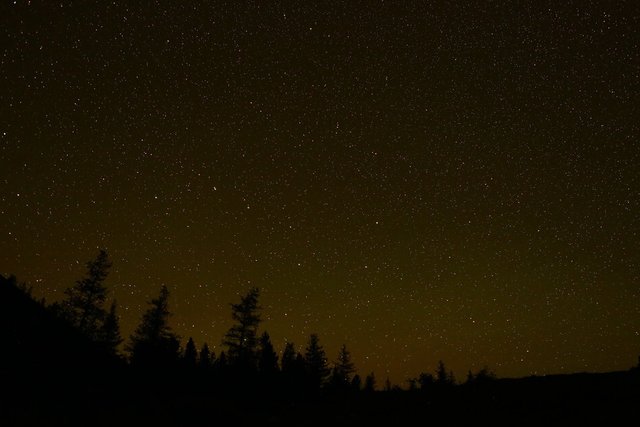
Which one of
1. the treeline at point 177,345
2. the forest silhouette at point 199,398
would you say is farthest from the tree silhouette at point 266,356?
the forest silhouette at point 199,398

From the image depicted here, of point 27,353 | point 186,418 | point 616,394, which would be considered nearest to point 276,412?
point 186,418

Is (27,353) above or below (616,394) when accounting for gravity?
above

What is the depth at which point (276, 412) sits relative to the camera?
1780cm

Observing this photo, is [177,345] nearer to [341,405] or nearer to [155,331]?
[155,331]

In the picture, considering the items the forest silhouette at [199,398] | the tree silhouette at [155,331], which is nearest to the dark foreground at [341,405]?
the forest silhouette at [199,398]

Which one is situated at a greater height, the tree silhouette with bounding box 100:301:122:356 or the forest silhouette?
the tree silhouette with bounding box 100:301:122:356

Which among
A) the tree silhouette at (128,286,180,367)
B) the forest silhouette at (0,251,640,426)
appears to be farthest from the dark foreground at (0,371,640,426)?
the tree silhouette at (128,286,180,367)

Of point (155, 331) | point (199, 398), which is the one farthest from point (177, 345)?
point (199, 398)

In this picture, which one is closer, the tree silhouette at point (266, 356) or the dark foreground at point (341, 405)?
the dark foreground at point (341, 405)

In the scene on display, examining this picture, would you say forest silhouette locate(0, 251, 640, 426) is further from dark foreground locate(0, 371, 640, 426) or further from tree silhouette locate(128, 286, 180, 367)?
tree silhouette locate(128, 286, 180, 367)

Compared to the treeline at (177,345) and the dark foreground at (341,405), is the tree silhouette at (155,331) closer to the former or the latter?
the treeline at (177,345)

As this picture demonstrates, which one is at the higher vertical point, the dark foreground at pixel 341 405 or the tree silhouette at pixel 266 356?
the tree silhouette at pixel 266 356

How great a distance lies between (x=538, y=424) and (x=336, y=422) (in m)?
5.48

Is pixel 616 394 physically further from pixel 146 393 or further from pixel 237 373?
pixel 237 373
